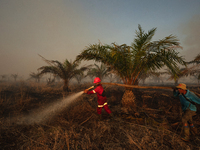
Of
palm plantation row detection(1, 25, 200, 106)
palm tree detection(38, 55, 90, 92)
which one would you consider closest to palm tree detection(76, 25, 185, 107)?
palm plantation row detection(1, 25, 200, 106)

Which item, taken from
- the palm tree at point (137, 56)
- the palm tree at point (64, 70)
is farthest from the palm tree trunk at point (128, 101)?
the palm tree at point (64, 70)

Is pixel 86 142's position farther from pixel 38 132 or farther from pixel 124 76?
pixel 124 76

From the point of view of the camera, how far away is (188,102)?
2.89 meters

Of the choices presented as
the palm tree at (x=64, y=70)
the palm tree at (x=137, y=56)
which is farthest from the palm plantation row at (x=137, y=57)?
the palm tree at (x=64, y=70)

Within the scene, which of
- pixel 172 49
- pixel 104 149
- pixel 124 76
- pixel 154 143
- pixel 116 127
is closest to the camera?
pixel 104 149

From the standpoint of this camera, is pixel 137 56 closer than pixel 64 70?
Yes

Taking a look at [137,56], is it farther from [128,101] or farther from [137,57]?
[128,101]

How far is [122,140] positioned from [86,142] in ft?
3.39

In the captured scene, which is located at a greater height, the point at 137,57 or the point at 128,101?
the point at 137,57

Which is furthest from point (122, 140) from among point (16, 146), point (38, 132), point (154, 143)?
→ point (16, 146)

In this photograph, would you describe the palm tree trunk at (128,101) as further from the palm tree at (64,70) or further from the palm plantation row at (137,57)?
the palm tree at (64,70)

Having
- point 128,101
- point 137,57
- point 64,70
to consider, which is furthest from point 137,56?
point 64,70

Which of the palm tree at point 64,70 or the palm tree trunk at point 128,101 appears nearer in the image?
the palm tree trunk at point 128,101

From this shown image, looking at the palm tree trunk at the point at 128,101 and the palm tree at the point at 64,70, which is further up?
the palm tree at the point at 64,70
